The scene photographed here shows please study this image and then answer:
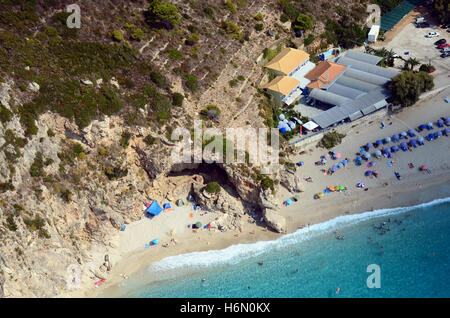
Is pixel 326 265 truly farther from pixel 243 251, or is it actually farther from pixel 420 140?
pixel 420 140

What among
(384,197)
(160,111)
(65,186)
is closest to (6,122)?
(65,186)

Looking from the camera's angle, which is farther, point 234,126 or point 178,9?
point 178,9

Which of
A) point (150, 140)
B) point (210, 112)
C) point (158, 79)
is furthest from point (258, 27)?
point (150, 140)

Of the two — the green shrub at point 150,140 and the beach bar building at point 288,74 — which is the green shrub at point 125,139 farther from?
the beach bar building at point 288,74

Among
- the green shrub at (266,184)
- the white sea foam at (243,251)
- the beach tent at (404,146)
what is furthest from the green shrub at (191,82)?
the beach tent at (404,146)

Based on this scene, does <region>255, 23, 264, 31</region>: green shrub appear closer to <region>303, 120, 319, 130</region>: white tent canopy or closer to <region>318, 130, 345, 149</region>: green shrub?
<region>303, 120, 319, 130</region>: white tent canopy

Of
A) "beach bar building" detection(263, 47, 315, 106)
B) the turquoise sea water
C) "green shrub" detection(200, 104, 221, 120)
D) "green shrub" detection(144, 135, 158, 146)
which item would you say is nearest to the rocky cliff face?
"green shrub" detection(144, 135, 158, 146)
